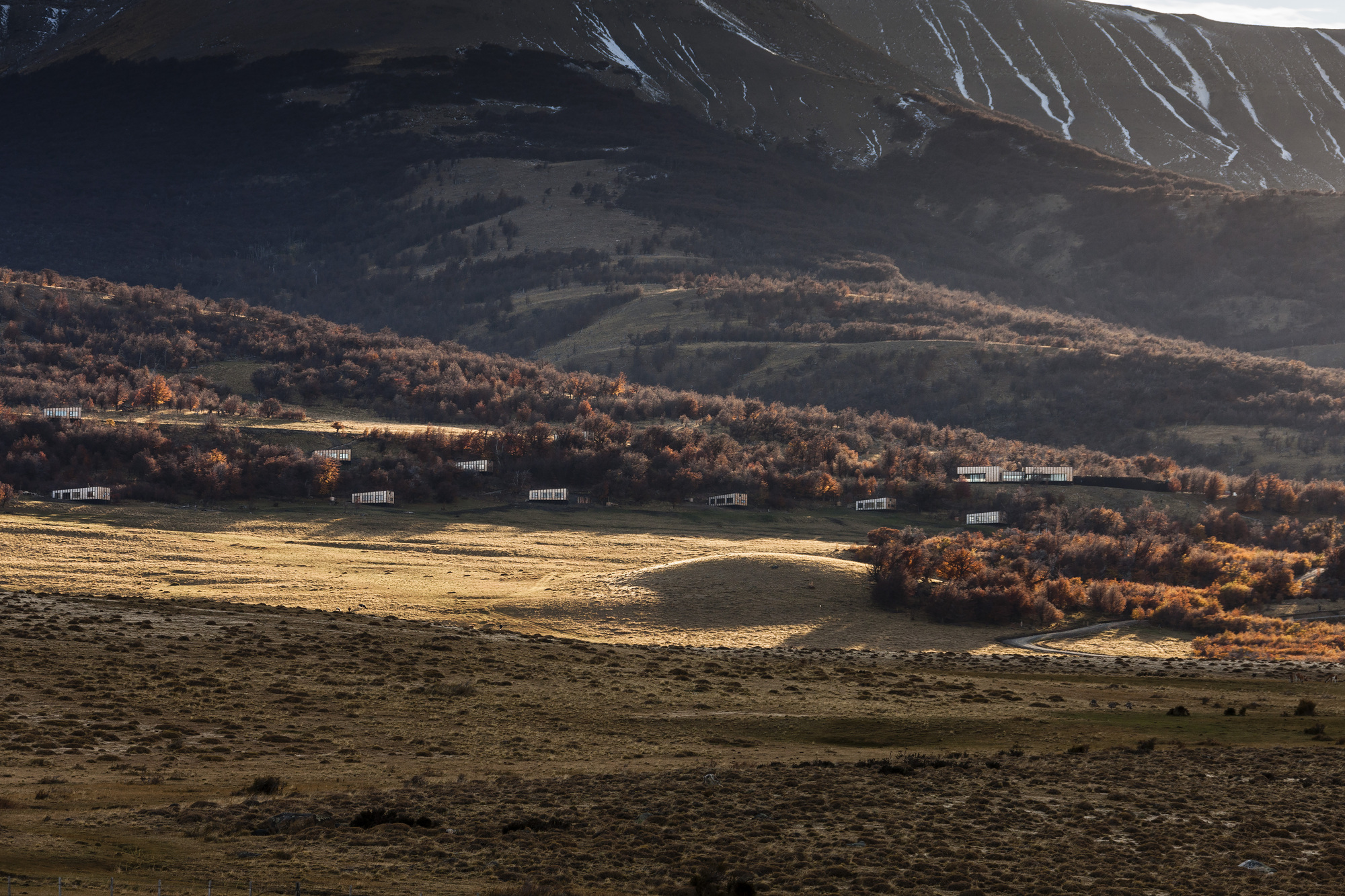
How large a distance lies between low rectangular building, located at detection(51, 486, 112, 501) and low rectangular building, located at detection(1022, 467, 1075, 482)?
2145 inches

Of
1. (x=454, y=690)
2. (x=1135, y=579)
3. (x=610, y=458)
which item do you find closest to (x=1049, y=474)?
(x=1135, y=579)

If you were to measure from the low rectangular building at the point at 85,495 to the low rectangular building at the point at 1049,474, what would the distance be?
54.5m

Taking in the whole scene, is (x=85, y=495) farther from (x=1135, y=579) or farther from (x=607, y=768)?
(x=1135, y=579)

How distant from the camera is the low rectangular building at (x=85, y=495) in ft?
216

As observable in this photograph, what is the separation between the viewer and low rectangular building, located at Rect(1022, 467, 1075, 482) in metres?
83.1

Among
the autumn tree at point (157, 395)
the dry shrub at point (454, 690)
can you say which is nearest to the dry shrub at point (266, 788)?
the dry shrub at point (454, 690)

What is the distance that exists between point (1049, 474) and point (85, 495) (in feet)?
188

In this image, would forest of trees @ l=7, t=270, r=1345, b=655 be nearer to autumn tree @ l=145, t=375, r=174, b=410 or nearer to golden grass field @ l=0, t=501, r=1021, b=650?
autumn tree @ l=145, t=375, r=174, b=410

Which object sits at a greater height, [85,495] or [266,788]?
[85,495]

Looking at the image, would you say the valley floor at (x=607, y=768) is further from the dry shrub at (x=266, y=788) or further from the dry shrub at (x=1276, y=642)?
the dry shrub at (x=1276, y=642)

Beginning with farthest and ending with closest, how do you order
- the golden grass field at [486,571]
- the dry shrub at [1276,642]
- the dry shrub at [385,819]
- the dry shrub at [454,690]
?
the golden grass field at [486,571]
the dry shrub at [1276,642]
the dry shrub at [454,690]
the dry shrub at [385,819]

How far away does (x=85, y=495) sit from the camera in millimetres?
66000

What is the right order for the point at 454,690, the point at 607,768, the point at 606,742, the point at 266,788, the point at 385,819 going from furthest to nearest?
the point at 454,690 < the point at 606,742 < the point at 607,768 < the point at 266,788 < the point at 385,819

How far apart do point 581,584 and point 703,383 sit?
268 feet
